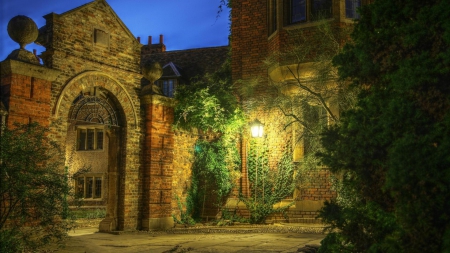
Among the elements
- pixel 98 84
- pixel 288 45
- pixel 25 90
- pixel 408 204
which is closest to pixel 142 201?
pixel 98 84

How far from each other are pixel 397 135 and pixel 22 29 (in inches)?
316

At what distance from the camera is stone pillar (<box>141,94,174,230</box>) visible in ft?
40.3

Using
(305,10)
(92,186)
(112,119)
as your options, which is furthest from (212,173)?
(92,186)

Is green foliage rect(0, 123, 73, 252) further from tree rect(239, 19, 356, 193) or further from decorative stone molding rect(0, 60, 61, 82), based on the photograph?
tree rect(239, 19, 356, 193)

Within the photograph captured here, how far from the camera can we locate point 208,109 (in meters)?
13.5

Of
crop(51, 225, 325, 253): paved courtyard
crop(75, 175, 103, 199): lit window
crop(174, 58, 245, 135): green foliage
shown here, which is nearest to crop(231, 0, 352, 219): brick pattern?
crop(174, 58, 245, 135): green foliage

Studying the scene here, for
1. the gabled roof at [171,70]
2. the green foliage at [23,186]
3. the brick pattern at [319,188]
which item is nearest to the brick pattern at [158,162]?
the brick pattern at [319,188]

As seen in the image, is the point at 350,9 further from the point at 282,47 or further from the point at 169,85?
the point at 169,85

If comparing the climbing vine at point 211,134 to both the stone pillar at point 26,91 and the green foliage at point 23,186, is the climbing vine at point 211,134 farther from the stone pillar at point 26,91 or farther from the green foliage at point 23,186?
the green foliage at point 23,186

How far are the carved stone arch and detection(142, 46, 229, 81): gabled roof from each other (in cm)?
755

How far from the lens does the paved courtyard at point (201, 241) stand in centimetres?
849

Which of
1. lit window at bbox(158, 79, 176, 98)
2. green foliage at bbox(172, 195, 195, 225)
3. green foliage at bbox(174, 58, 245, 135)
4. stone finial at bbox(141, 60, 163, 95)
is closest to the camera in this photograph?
stone finial at bbox(141, 60, 163, 95)

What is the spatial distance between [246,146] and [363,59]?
9508 millimetres

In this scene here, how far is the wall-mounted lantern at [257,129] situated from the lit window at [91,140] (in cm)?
1448
